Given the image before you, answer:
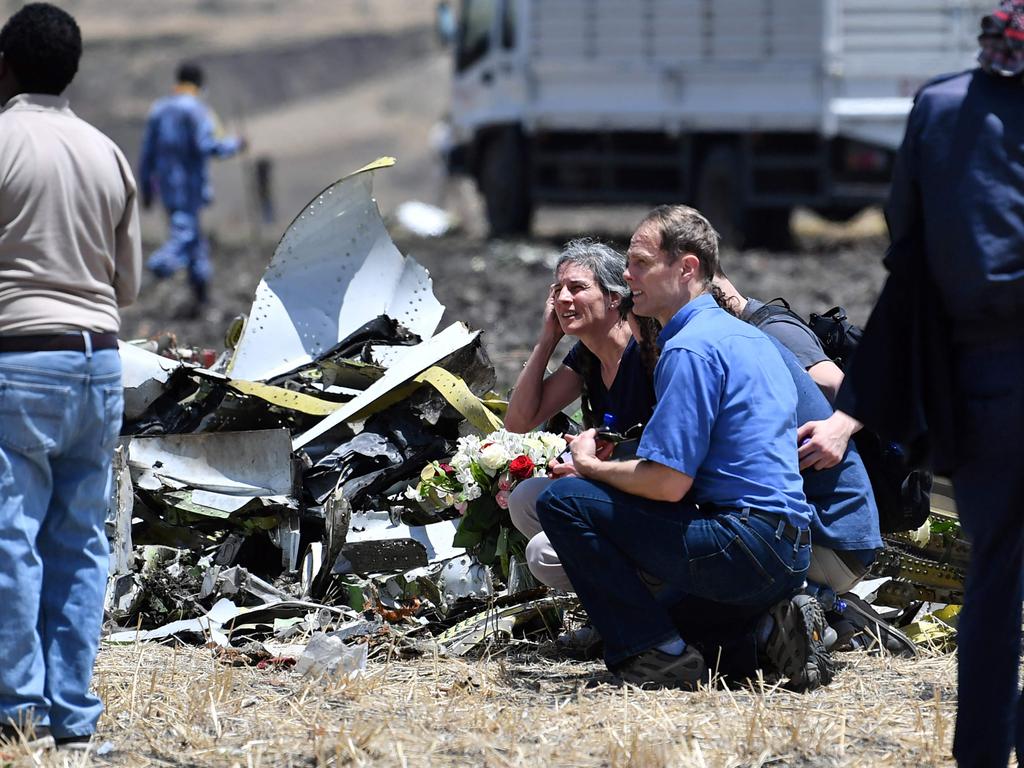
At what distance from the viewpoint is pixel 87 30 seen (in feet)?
194

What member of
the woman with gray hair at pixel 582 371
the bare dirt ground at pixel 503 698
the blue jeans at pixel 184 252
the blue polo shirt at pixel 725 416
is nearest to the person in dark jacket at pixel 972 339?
the bare dirt ground at pixel 503 698

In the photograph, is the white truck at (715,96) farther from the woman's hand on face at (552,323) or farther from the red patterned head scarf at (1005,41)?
the red patterned head scarf at (1005,41)

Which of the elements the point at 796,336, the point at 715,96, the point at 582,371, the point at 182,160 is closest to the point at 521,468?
the point at 582,371

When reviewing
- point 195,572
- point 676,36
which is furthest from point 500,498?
point 676,36

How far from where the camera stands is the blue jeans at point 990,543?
3.17 metres

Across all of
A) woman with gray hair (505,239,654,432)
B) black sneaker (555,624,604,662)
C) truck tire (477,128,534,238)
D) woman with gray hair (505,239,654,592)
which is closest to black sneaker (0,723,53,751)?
woman with gray hair (505,239,654,592)

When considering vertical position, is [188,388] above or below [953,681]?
above

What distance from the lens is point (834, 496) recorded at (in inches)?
171

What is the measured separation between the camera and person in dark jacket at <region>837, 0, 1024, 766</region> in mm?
3115

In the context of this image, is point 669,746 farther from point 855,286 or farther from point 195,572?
point 855,286

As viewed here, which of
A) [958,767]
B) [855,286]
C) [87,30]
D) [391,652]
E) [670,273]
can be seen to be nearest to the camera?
[958,767]

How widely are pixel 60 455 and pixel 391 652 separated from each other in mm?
1440

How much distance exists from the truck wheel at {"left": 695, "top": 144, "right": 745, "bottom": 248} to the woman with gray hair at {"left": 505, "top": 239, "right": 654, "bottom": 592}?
461 inches

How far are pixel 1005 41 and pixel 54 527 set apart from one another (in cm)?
229
